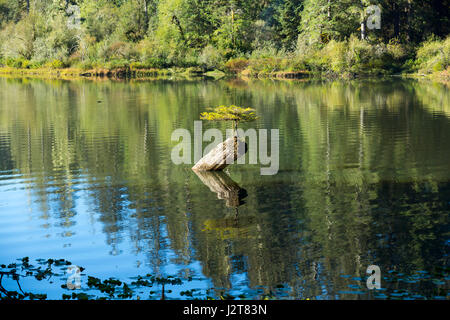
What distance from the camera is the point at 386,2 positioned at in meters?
74.1

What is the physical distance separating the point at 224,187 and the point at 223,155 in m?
1.67

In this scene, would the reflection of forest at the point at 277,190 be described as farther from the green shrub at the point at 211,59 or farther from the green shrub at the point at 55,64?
the green shrub at the point at 55,64

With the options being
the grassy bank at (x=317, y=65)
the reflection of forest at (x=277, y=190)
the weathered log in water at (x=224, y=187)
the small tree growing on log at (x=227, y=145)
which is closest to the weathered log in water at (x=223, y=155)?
the small tree growing on log at (x=227, y=145)

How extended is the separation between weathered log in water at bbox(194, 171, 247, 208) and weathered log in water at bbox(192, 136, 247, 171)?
23 cm

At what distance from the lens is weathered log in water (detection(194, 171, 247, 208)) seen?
16094mm

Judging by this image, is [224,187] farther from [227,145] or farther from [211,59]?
[211,59]

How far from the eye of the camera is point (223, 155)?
61.8 ft

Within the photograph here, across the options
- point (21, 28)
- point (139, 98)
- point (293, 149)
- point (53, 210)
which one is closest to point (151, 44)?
point (21, 28)

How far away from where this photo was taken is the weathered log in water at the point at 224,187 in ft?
52.8

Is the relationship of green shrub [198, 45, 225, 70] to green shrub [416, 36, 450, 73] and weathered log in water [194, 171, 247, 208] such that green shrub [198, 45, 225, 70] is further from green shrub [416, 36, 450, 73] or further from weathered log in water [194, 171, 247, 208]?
weathered log in water [194, 171, 247, 208]

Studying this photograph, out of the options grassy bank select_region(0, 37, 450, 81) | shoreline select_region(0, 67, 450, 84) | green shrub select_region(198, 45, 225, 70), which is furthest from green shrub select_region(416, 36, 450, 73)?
green shrub select_region(198, 45, 225, 70)

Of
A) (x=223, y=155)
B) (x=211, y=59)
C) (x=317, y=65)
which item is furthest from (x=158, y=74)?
(x=223, y=155)

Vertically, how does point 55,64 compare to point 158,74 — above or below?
above

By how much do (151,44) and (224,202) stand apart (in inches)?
2821
